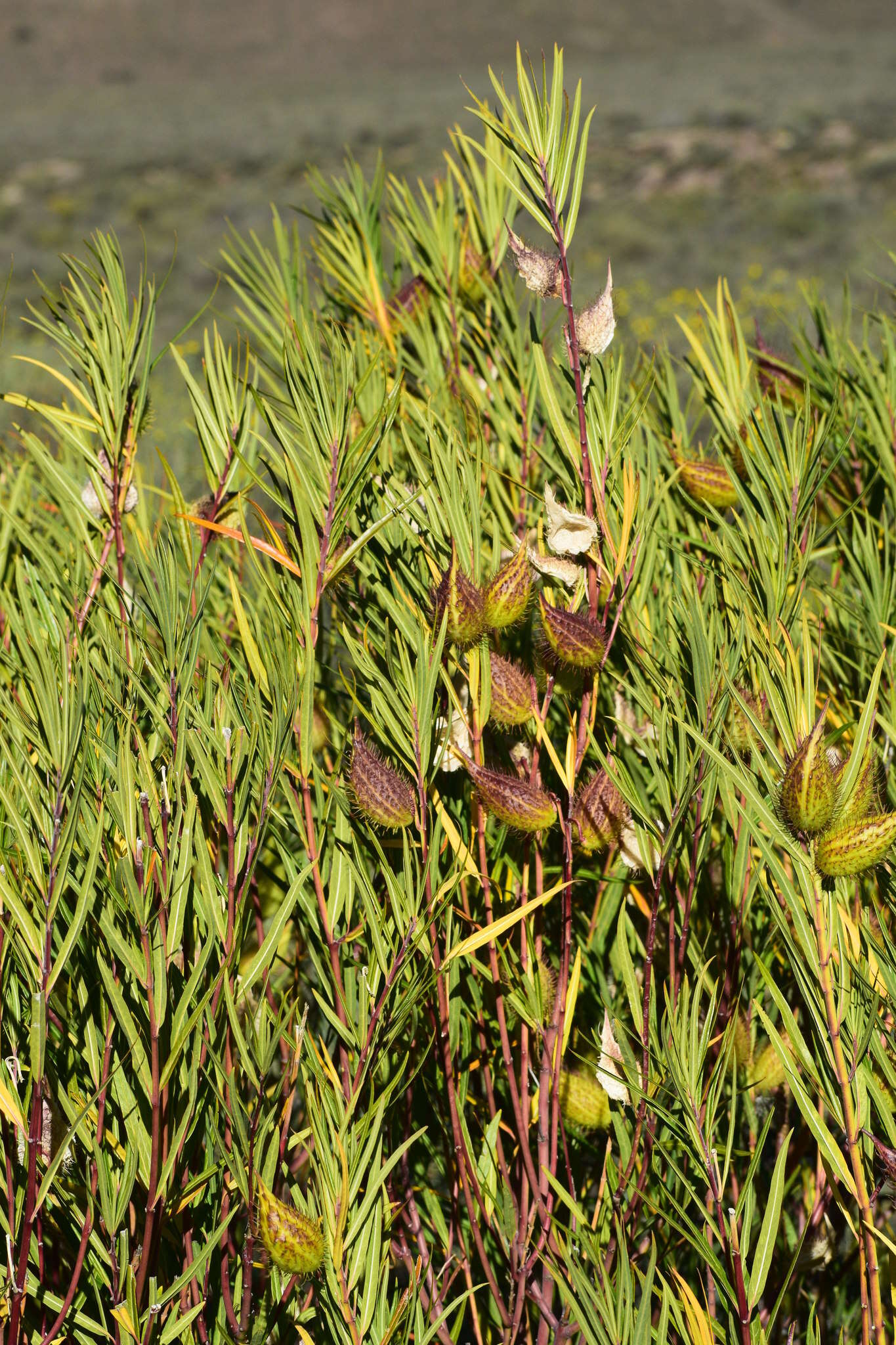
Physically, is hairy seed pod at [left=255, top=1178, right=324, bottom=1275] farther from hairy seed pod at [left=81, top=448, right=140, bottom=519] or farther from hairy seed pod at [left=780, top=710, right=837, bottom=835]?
hairy seed pod at [left=81, top=448, right=140, bottom=519]

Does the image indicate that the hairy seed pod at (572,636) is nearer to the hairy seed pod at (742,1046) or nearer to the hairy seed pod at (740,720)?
the hairy seed pod at (740,720)

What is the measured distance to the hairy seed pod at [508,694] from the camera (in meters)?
0.47

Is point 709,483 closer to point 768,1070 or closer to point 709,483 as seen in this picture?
point 709,483

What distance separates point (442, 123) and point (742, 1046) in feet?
52.2

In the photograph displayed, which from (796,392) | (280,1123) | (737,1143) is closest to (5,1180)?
(280,1123)

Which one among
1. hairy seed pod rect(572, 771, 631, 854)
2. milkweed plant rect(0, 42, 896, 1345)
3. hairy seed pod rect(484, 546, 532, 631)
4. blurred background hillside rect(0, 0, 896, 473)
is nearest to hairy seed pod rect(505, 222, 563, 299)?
milkweed plant rect(0, 42, 896, 1345)

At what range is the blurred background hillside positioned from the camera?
31.4 feet

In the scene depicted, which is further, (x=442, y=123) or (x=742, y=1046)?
(x=442, y=123)

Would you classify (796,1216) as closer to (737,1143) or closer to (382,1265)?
(737,1143)

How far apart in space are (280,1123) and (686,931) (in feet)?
0.67

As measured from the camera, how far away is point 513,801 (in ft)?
1.45

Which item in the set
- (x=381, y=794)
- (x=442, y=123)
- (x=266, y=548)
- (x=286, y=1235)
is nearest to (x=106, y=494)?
(x=266, y=548)

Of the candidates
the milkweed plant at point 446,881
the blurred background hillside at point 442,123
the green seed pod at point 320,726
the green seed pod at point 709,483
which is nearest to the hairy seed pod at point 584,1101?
the milkweed plant at point 446,881

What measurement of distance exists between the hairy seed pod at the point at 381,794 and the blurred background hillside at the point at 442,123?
51 centimetres
